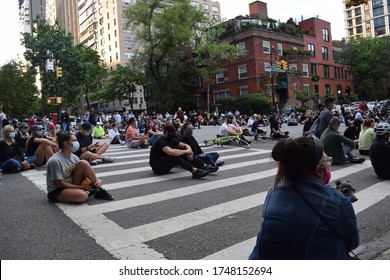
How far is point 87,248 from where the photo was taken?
4.01 m

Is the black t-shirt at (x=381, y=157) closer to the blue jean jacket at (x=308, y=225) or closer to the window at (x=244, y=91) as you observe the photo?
the blue jean jacket at (x=308, y=225)

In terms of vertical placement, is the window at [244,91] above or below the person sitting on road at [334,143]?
above

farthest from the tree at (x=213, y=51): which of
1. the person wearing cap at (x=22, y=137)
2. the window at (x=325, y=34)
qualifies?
the person wearing cap at (x=22, y=137)

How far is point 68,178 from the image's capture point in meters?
6.02

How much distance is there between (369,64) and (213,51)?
2852cm

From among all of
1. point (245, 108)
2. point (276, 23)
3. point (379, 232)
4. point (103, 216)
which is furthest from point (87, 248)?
point (276, 23)

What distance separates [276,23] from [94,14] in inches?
2058

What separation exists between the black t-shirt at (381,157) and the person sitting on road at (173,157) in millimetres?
3438

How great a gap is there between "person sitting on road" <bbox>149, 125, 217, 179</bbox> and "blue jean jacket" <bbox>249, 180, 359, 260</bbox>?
5.62 metres

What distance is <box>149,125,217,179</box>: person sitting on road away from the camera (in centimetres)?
789

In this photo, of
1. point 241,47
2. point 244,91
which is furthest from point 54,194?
point 241,47

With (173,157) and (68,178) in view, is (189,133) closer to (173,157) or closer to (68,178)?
(173,157)

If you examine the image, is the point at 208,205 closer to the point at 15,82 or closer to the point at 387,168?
the point at 387,168

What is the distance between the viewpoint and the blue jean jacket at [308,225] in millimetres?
2135
